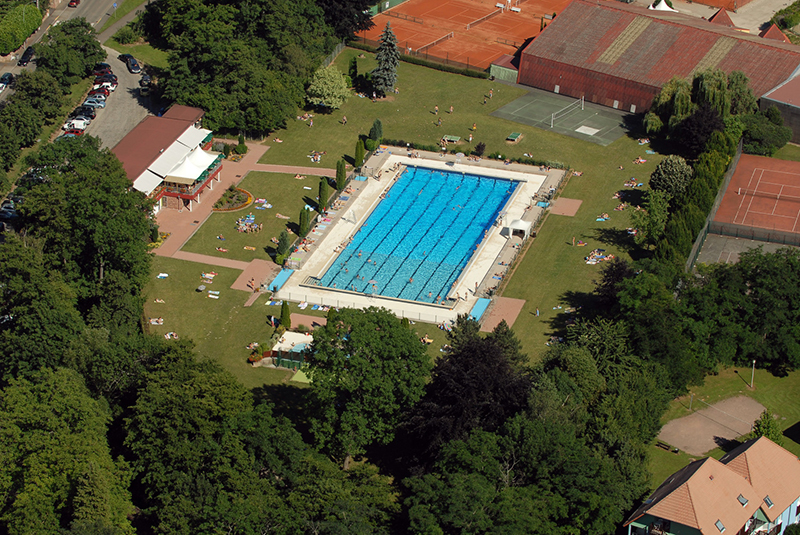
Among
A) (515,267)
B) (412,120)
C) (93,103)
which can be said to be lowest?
(515,267)

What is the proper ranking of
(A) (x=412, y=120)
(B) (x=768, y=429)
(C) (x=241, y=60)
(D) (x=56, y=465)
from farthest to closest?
(A) (x=412, y=120), (C) (x=241, y=60), (B) (x=768, y=429), (D) (x=56, y=465)

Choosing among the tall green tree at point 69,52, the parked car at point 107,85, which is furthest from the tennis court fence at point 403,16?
the parked car at point 107,85

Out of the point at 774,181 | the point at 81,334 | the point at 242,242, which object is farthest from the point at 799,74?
the point at 81,334

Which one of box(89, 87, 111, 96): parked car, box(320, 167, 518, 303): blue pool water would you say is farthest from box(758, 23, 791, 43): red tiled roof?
box(89, 87, 111, 96): parked car

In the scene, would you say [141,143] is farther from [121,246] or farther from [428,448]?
[428,448]

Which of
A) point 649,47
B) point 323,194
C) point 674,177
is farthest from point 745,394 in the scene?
point 649,47

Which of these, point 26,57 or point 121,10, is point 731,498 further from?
point 121,10

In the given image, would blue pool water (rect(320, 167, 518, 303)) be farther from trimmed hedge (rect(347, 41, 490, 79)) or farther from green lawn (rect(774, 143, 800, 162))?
green lawn (rect(774, 143, 800, 162))
